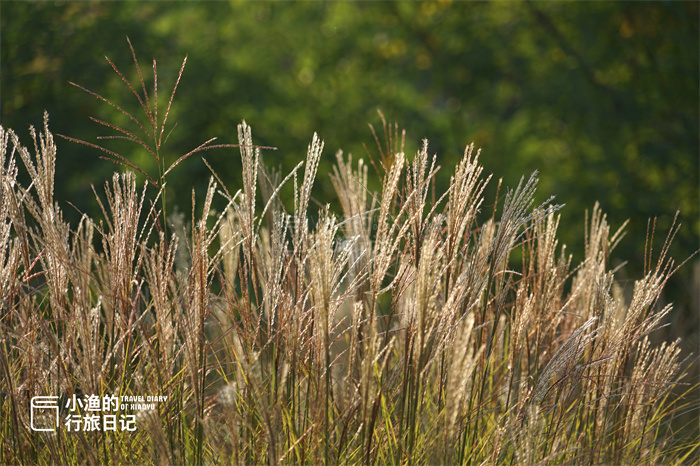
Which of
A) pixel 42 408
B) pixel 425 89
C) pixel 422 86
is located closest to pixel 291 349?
pixel 42 408

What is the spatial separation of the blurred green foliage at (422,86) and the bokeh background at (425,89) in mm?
17

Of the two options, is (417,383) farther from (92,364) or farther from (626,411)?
(626,411)

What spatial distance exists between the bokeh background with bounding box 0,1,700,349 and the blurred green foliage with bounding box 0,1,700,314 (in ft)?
0.06

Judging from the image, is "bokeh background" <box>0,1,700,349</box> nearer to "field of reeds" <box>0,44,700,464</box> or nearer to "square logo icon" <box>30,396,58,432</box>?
"field of reeds" <box>0,44,700,464</box>

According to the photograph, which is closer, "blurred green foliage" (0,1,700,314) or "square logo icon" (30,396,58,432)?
"square logo icon" (30,396,58,432)

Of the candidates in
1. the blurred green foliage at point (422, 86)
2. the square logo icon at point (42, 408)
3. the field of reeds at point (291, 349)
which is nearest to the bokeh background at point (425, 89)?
the blurred green foliage at point (422, 86)

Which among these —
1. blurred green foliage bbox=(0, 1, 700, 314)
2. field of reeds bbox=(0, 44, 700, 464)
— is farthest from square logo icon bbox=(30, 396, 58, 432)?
blurred green foliage bbox=(0, 1, 700, 314)

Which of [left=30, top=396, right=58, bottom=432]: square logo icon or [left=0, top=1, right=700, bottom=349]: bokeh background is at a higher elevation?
[left=0, top=1, right=700, bottom=349]: bokeh background

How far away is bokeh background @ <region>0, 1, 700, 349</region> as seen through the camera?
5023 millimetres

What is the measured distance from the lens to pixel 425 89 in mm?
6992

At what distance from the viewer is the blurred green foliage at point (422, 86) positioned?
504cm

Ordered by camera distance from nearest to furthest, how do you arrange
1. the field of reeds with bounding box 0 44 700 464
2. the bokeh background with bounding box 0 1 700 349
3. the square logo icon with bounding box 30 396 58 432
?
1. the field of reeds with bounding box 0 44 700 464
2. the square logo icon with bounding box 30 396 58 432
3. the bokeh background with bounding box 0 1 700 349

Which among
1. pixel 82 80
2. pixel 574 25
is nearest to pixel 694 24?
pixel 574 25

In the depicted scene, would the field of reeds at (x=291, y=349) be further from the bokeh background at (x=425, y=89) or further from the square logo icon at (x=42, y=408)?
the bokeh background at (x=425, y=89)
